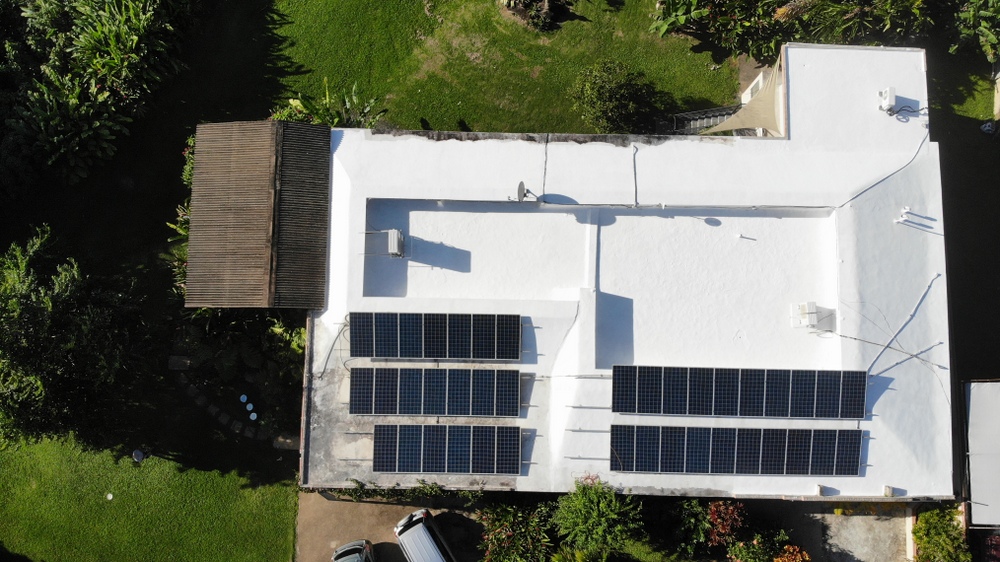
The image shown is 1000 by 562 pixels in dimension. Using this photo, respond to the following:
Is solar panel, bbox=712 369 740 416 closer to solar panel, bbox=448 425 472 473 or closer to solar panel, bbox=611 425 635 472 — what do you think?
solar panel, bbox=611 425 635 472

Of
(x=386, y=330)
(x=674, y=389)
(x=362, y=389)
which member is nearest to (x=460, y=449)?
(x=362, y=389)

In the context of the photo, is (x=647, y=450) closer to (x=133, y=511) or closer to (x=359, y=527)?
(x=359, y=527)

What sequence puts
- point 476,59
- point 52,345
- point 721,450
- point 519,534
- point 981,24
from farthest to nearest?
point 476,59 → point 981,24 → point 519,534 → point 52,345 → point 721,450

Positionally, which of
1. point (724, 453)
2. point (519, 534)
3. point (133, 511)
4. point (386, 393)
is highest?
point (386, 393)

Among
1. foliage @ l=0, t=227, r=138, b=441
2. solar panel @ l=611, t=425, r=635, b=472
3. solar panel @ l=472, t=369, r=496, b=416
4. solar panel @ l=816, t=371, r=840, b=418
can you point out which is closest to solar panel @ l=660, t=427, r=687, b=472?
solar panel @ l=611, t=425, r=635, b=472

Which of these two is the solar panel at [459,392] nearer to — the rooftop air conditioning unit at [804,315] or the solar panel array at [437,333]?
the solar panel array at [437,333]

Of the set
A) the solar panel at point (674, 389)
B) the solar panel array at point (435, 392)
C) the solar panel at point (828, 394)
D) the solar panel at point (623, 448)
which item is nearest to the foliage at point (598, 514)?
the solar panel at point (623, 448)

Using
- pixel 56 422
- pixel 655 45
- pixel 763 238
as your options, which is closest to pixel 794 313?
pixel 763 238
